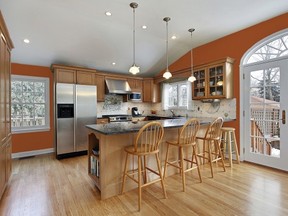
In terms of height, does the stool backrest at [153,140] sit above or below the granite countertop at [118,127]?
below

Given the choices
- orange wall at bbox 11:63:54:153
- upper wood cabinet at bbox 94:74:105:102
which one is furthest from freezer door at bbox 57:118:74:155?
upper wood cabinet at bbox 94:74:105:102

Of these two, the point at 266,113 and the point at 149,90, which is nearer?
the point at 266,113

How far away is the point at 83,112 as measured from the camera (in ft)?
14.2

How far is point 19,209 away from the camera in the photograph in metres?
2.04

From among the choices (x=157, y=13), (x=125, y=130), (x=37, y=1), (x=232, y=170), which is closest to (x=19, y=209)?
(x=125, y=130)

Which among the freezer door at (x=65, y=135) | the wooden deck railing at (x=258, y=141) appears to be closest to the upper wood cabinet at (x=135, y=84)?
the freezer door at (x=65, y=135)

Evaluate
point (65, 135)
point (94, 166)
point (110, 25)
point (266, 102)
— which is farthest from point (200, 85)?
point (65, 135)

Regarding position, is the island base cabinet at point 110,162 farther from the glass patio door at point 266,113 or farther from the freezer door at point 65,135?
the glass patio door at point 266,113

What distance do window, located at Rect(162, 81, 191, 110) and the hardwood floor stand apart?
2545 millimetres

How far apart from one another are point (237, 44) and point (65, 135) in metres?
4.54

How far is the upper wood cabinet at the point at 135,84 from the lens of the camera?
5636mm

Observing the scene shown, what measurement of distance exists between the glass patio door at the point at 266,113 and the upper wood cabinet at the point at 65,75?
4.07 meters

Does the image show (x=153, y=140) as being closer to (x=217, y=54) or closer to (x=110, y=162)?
(x=110, y=162)

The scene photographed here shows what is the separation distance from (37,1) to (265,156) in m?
5.08
